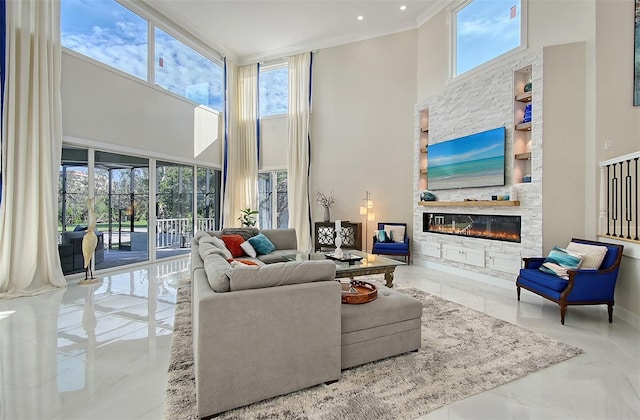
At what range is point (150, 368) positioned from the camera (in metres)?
2.34

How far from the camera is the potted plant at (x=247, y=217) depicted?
7.98 metres

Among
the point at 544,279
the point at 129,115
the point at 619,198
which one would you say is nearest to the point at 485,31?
the point at 619,198

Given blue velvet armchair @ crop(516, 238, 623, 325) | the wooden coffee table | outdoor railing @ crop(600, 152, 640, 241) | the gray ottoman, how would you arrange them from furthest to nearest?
the wooden coffee table
outdoor railing @ crop(600, 152, 640, 241)
blue velvet armchair @ crop(516, 238, 623, 325)
the gray ottoman

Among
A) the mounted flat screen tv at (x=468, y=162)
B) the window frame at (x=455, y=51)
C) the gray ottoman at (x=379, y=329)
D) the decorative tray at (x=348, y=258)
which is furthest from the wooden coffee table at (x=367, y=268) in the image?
the window frame at (x=455, y=51)

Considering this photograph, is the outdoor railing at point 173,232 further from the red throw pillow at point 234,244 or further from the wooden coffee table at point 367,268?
the wooden coffee table at point 367,268

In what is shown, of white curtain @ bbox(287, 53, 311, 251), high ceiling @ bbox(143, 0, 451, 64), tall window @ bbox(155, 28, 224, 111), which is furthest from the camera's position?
white curtain @ bbox(287, 53, 311, 251)

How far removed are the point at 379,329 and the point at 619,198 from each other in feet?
11.7

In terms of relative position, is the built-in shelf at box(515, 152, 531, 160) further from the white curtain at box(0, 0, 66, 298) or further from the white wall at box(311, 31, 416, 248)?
the white curtain at box(0, 0, 66, 298)

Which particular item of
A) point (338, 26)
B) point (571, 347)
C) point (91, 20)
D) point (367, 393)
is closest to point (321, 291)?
point (367, 393)

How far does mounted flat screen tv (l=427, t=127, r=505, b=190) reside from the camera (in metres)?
4.98

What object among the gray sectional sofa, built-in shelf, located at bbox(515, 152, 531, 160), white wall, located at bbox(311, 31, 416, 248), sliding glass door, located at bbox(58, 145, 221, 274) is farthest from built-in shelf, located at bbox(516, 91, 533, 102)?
sliding glass door, located at bbox(58, 145, 221, 274)

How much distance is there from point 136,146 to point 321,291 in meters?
5.40

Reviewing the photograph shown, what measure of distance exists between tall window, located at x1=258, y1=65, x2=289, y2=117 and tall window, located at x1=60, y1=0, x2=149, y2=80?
3.09 m

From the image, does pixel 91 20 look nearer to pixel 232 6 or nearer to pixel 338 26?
pixel 232 6
